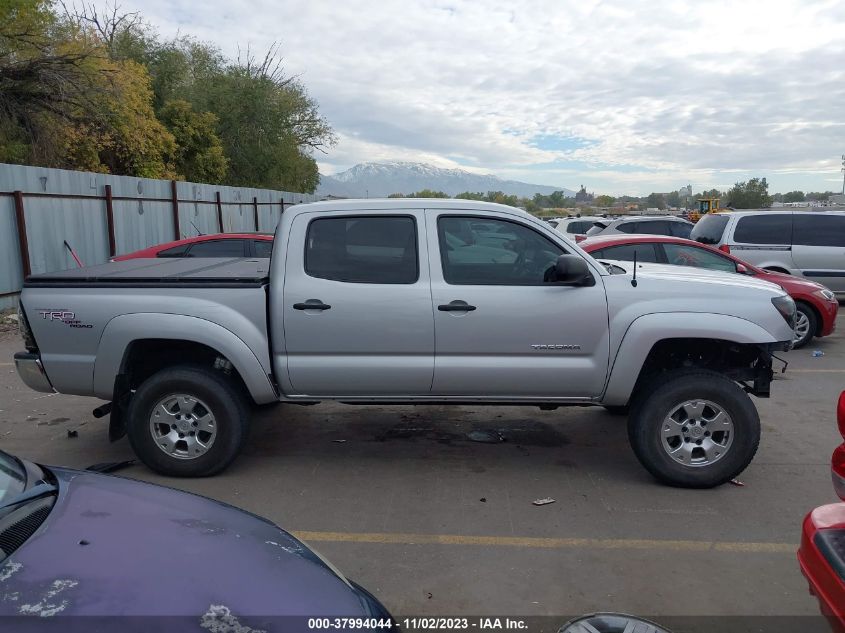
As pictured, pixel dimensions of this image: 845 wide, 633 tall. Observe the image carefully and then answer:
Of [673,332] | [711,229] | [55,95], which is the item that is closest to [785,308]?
[673,332]

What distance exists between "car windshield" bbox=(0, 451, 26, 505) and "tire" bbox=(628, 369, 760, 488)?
371cm

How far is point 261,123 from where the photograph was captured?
35.6m

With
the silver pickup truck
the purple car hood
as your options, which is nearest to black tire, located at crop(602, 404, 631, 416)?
the silver pickup truck

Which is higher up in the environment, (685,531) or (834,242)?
(834,242)

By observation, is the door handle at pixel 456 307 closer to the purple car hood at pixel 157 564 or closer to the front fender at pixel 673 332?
the front fender at pixel 673 332

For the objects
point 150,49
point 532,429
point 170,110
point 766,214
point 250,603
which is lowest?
point 532,429

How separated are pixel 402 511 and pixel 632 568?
149 cm

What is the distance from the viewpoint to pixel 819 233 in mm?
11797

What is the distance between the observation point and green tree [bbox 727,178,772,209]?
5725 centimetres

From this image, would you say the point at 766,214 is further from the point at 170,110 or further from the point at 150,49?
the point at 150,49

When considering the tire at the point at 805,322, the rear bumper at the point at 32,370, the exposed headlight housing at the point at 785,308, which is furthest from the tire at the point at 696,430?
the tire at the point at 805,322

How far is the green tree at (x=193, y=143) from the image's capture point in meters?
29.3

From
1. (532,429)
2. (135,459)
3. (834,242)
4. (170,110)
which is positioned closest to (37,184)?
(135,459)

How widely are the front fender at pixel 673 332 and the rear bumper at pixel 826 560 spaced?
6.01 ft
